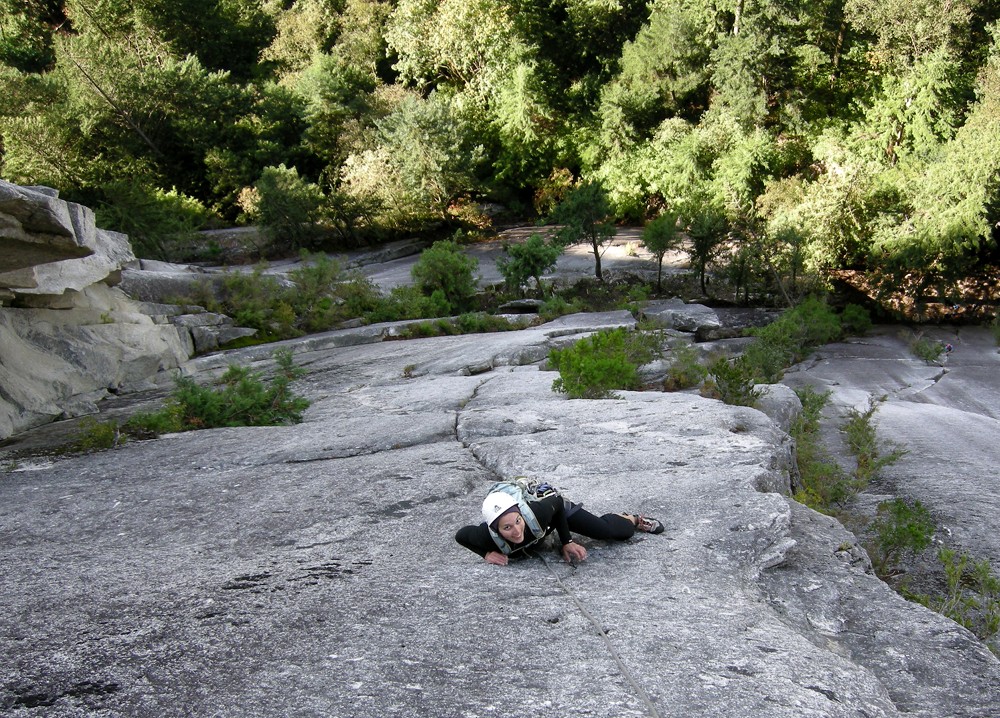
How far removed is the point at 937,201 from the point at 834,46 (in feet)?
33.6

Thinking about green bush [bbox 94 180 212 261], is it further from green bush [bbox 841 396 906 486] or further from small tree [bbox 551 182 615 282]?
green bush [bbox 841 396 906 486]

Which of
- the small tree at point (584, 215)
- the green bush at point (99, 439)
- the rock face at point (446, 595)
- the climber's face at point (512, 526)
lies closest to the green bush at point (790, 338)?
the rock face at point (446, 595)

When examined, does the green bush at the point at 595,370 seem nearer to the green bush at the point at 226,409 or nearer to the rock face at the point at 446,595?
the rock face at the point at 446,595

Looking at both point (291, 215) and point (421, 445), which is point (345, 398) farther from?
point (291, 215)

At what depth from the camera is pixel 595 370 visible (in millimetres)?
7320

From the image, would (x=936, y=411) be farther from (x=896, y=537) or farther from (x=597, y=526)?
(x=597, y=526)

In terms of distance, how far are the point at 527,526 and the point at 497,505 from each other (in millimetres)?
197

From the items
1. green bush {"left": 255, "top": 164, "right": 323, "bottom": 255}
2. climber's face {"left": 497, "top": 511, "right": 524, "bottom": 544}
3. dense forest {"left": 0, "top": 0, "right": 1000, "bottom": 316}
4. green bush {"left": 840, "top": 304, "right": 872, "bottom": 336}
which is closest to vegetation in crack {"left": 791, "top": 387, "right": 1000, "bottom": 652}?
climber's face {"left": 497, "top": 511, "right": 524, "bottom": 544}

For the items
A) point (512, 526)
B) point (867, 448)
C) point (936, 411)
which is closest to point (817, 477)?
point (867, 448)

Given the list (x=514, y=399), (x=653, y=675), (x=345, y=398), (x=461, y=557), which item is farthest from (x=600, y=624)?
(x=345, y=398)

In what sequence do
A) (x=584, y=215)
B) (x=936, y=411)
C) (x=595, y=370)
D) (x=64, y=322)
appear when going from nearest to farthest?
(x=595, y=370) → (x=64, y=322) → (x=936, y=411) → (x=584, y=215)

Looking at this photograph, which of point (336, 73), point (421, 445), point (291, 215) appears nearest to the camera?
point (421, 445)

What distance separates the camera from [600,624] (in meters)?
3.05

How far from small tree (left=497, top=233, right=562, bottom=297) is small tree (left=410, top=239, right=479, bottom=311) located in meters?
1.18
